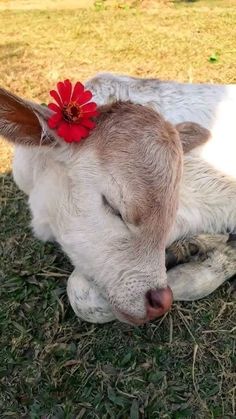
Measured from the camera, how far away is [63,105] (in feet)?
10.2

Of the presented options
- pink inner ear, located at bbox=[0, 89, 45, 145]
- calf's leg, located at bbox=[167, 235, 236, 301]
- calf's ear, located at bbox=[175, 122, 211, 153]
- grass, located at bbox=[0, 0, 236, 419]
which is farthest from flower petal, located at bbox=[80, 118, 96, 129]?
grass, located at bbox=[0, 0, 236, 419]

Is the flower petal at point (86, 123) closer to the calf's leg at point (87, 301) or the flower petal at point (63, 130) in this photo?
the flower petal at point (63, 130)

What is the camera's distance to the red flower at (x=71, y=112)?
310cm

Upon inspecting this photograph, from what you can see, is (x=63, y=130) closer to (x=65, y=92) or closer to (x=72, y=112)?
(x=72, y=112)

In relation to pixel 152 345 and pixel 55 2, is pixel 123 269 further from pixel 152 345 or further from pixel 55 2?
pixel 55 2

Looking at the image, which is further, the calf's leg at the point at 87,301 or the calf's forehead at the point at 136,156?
the calf's leg at the point at 87,301

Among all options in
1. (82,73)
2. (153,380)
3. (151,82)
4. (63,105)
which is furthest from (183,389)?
(82,73)

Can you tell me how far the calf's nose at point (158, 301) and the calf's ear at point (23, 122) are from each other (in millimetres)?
1051

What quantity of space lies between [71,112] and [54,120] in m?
0.11

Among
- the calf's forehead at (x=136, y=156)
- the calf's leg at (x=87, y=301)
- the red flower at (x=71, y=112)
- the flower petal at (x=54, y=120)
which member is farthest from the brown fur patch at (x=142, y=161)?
the calf's leg at (x=87, y=301)

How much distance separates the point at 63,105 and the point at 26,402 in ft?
6.01

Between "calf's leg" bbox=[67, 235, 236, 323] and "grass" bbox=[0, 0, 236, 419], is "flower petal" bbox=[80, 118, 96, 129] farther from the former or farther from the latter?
"grass" bbox=[0, 0, 236, 419]

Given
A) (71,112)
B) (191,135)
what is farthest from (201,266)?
(71,112)

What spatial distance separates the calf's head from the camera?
9.84 ft
